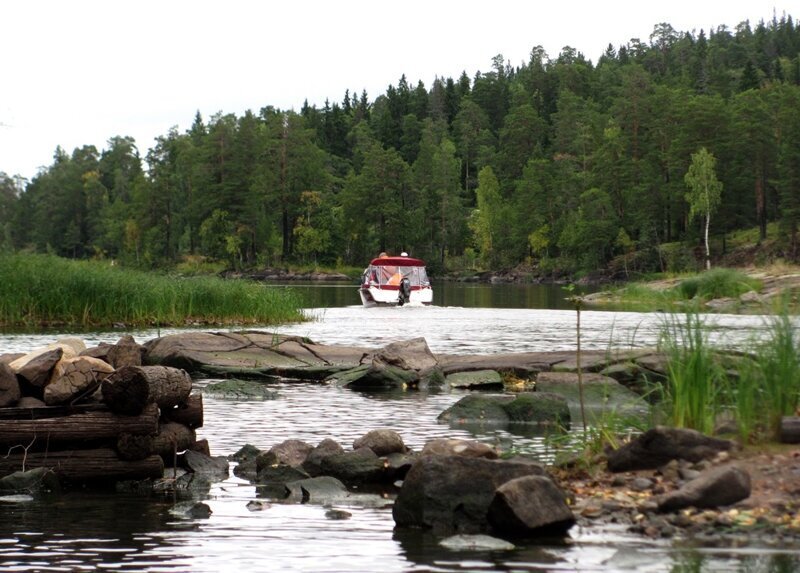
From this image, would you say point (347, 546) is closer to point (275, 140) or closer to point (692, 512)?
point (692, 512)

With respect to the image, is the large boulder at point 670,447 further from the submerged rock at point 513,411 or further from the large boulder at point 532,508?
the submerged rock at point 513,411

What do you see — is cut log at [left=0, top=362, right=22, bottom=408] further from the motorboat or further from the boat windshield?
the boat windshield

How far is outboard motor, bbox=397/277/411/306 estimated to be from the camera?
6856cm

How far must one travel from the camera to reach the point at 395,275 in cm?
7075

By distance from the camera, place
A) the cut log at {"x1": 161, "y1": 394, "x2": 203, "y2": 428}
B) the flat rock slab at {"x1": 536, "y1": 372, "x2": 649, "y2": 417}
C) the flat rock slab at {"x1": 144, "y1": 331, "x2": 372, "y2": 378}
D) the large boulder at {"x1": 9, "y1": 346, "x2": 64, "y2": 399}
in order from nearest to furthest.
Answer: the large boulder at {"x1": 9, "y1": 346, "x2": 64, "y2": 399}, the cut log at {"x1": 161, "y1": 394, "x2": 203, "y2": 428}, the flat rock slab at {"x1": 536, "y1": 372, "x2": 649, "y2": 417}, the flat rock slab at {"x1": 144, "y1": 331, "x2": 372, "y2": 378}

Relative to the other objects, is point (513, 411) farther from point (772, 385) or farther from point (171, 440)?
point (772, 385)

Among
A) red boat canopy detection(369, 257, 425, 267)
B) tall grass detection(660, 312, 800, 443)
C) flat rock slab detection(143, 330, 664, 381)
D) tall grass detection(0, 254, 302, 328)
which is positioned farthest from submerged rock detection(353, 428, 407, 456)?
red boat canopy detection(369, 257, 425, 267)

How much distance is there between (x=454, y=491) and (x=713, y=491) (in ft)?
7.47

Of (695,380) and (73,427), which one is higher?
(695,380)

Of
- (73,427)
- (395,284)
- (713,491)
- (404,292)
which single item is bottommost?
(713,491)

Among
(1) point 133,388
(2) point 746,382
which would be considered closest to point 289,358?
(1) point 133,388

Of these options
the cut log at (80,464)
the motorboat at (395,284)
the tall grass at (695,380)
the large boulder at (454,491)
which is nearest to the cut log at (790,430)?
the tall grass at (695,380)

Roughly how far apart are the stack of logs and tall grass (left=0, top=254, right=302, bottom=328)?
1017 inches

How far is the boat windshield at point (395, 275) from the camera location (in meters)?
70.2
